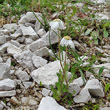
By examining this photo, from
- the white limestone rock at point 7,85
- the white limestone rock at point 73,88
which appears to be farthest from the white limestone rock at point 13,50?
the white limestone rock at point 73,88

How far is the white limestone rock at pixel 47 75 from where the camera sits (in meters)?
2.14

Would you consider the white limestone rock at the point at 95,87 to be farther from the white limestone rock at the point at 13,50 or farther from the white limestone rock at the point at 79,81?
the white limestone rock at the point at 13,50

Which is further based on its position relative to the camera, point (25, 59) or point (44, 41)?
point (44, 41)

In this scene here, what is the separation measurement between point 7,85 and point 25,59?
508 mm

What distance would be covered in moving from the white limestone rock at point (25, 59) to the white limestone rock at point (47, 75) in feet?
0.54

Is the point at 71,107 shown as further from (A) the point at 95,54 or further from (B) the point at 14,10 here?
(B) the point at 14,10

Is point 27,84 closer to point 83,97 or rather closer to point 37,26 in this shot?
point 83,97

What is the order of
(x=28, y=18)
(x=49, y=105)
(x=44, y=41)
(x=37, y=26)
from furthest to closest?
(x=28, y=18), (x=37, y=26), (x=44, y=41), (x=49, y=105)

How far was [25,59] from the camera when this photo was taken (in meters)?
2.44

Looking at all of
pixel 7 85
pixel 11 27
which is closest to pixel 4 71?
pixel 7 85

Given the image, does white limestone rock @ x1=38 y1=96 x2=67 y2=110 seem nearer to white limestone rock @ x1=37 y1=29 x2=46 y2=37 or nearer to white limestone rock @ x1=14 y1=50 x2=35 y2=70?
Result: white limestone rock @ x1=14 y1=50 x2=35 y2=70

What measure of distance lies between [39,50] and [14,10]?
1.32 metres

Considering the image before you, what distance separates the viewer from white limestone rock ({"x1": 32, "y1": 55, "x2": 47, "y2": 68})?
2389mm

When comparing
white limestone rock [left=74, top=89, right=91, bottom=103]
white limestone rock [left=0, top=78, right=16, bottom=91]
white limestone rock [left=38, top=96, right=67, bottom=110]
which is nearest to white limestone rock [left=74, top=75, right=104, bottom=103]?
white limestone rock [left=74, top=89, right=91, bottom=103]
